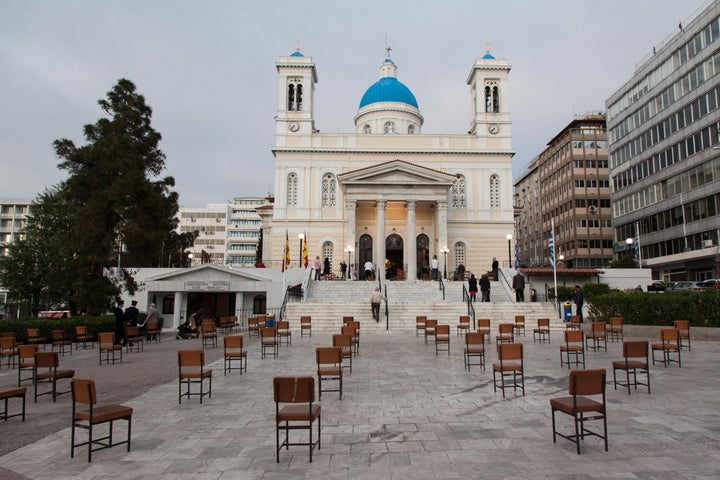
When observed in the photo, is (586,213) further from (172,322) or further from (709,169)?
(172,322)

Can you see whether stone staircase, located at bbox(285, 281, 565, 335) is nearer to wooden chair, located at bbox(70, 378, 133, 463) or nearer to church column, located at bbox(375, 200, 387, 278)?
church column, located at bbox(375, 200, 387, 278)

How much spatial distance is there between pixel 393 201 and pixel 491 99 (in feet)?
49.8

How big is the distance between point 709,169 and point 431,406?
140ft

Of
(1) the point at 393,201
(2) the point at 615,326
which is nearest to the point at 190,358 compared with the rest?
(2) the point at 615,326

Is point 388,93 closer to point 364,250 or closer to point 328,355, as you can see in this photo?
point 364,250

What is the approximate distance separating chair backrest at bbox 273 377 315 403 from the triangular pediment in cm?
3246

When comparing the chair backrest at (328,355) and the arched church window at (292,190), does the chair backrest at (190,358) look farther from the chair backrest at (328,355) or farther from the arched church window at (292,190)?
the arched church window at (292,190)

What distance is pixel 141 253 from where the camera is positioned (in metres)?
25.3

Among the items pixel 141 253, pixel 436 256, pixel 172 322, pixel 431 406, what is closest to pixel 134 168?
pixel 141 253

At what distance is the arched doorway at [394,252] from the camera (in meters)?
41.5

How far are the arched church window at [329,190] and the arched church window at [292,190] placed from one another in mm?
2467

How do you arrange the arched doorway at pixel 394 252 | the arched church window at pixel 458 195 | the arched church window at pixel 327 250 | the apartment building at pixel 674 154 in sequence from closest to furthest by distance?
the apartment building at pixel 674 154 → the arched doorway at pixel 394 252 → the arched church window at pixel 327 250 → the arched church window at pixel 458 195

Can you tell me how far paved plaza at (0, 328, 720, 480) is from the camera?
5531 mm

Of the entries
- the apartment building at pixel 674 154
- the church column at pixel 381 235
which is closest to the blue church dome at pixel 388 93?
the church column at pixel 381 235
